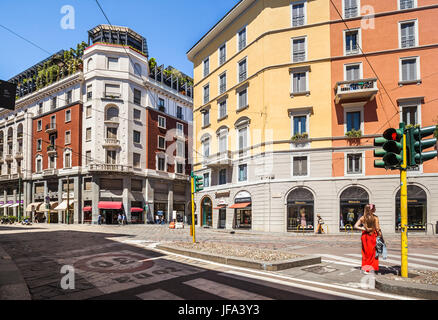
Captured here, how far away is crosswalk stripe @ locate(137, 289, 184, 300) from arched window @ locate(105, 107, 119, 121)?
3576 centimetres

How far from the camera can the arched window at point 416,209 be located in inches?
793

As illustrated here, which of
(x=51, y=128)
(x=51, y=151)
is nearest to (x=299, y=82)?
(x=51, y=151)

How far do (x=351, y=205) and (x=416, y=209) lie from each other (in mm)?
4102

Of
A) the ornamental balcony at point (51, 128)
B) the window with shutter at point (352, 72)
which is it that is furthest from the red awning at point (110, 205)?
the window with shutter at point (352, 72)

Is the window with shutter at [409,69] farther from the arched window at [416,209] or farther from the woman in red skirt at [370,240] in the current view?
the woman in red skirt at [370,240]

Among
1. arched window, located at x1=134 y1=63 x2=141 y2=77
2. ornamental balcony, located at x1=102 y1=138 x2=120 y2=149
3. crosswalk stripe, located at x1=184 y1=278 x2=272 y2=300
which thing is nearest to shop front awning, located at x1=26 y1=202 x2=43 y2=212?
ornamental balcony, located at x1=102 y1=138 x2=120 y2=149

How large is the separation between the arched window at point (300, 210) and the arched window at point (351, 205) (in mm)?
2127

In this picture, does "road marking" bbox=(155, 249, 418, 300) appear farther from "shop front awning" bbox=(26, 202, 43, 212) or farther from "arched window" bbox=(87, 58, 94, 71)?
"shop front awning" bbox=(26, 202, 43, 212)

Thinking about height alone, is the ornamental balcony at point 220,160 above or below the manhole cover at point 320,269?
above

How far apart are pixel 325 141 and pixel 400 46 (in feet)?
28.2

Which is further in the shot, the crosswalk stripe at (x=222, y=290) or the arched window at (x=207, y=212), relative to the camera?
the arched window at (x=207, y=212)

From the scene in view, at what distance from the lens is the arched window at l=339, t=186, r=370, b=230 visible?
21.1 m
